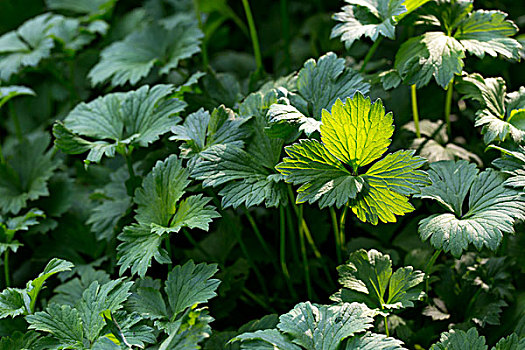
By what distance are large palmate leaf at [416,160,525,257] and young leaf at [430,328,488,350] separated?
155 millimetres

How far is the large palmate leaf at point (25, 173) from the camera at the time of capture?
4.81 feet

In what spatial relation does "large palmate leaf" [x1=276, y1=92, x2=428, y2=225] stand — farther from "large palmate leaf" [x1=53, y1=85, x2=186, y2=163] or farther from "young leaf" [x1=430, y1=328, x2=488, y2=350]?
"large palmate leaf" [x1=53, y1=85, x2=186, y2=163]

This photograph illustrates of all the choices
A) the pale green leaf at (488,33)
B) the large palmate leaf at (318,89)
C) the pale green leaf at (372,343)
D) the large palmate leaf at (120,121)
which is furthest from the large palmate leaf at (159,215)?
the pale green leaf at (488,33)

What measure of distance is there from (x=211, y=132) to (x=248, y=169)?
0.14 m

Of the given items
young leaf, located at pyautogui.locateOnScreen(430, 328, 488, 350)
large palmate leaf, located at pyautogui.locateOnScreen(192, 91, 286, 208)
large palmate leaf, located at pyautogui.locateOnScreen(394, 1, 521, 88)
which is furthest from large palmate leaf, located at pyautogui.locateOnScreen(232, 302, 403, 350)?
large palmate leaf, located at pyautogui.locateOnScreen(394, 1, 521, 88)

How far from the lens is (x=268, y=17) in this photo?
217 centimetres

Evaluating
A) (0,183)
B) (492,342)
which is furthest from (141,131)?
(492,342)

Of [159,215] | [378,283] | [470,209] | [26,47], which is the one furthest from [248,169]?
[26,47]

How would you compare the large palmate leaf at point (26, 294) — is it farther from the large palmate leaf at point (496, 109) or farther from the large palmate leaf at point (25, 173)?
the large palmate leaf at point (496, 109)

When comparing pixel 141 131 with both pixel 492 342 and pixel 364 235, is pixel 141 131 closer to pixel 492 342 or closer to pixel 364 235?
pixel 364 235

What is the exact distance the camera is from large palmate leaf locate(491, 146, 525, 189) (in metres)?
1.03

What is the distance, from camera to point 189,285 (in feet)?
3.42

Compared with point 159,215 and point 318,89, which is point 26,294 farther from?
point 318,89

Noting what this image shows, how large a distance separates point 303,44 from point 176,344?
124 centimetres
